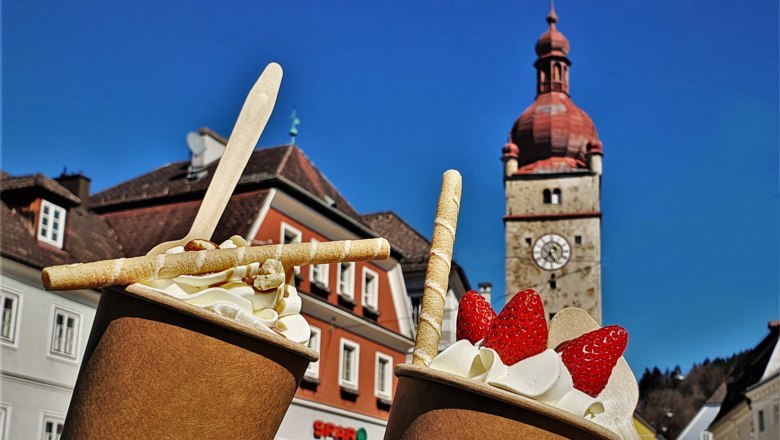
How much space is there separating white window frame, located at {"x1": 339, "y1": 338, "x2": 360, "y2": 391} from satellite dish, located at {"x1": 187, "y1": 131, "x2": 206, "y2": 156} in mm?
5355

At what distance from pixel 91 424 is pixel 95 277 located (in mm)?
511

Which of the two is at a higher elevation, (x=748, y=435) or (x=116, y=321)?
(x=748, y=435)

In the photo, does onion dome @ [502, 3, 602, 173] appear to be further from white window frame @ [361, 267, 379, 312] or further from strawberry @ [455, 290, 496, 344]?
strawberry @ [455, 290, 496, 344]

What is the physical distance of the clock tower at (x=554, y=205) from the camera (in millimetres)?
66188

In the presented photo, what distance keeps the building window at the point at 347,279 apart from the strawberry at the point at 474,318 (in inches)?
806

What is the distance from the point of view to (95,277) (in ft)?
12.9

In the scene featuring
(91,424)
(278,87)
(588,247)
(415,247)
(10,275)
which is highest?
(588,247)

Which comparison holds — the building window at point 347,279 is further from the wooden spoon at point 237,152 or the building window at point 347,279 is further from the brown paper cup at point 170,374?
the brown paper cup at point 170,374

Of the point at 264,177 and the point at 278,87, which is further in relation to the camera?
the point at 264,177

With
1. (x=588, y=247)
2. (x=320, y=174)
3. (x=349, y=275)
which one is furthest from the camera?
(x=588, y=247)

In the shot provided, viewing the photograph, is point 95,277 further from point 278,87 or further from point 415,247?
point 415,247

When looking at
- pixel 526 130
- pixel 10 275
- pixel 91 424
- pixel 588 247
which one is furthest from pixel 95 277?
pixel 526 130

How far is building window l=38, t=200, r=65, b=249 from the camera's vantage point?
804 inches

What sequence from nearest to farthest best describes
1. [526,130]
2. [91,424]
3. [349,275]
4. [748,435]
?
1. [91,424]
2. [349,275]
3. [748,435]
4. [526,130]
